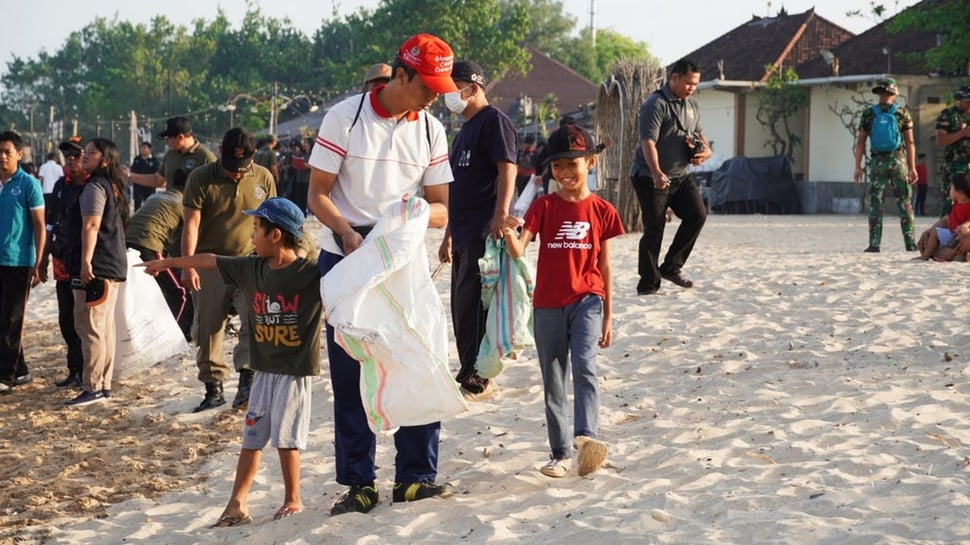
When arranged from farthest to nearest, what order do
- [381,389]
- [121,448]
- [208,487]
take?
[121,448] < [208,487] < [381,389]

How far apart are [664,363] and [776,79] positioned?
23880mm

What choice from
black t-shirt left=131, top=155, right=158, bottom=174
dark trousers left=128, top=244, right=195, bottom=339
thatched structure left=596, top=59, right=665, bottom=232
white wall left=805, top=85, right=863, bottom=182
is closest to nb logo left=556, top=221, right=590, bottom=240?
dark trousers left=128, top=244, right=195, bottom=339

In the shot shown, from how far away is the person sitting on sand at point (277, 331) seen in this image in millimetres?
5289

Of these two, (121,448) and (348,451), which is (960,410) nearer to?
(348,451)

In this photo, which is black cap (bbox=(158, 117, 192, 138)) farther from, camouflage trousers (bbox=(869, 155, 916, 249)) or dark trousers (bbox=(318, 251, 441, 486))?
camouflage trousers (bbox=(869, 155, 916, 249))

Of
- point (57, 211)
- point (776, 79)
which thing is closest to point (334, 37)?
point (776, 79)

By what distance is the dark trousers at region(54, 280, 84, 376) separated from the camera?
9.15 m

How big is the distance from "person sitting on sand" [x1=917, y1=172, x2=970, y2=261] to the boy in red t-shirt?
22.2 feet

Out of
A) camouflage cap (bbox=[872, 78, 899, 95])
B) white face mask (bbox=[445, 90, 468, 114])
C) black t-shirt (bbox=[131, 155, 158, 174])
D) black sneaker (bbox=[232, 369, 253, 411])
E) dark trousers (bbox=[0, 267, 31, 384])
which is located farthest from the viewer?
black t-shirt (bbox=[131, 155, 158, 174])

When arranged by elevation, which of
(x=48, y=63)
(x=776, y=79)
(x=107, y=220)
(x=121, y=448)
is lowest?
(x=121, y=448)

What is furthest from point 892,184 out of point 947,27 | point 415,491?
point 947,27

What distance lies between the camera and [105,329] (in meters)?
8.69

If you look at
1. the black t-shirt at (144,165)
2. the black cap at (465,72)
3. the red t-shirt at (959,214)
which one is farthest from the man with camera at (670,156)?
the black t-shirt at (144,165)

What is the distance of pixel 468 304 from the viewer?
7.06 m
